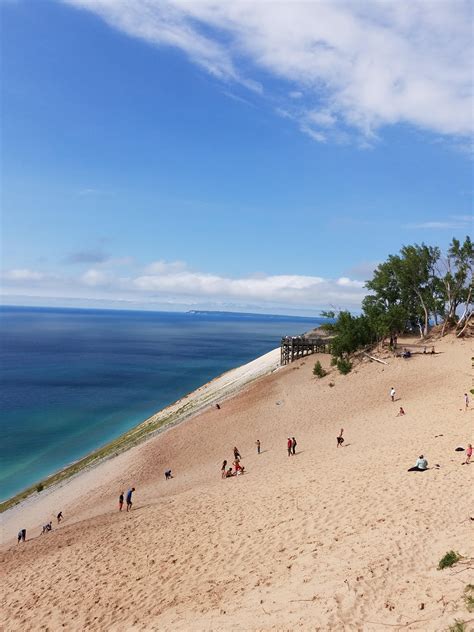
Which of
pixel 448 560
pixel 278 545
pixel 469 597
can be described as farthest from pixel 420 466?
pixel 469 597

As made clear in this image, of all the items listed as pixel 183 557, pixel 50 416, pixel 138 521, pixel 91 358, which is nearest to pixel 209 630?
pixel 183 557

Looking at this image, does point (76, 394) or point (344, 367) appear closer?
point (344, 367)

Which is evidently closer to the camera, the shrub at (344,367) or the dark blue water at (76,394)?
the dark blue water at (76,394)

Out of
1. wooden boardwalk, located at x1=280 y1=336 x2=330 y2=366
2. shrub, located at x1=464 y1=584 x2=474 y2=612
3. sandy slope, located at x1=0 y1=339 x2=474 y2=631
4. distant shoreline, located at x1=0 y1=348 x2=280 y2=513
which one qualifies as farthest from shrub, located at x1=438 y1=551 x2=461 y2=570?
wooden boardwalk, located at x1=280 y1=336 x2=330 y2=366

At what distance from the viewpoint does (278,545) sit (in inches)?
496

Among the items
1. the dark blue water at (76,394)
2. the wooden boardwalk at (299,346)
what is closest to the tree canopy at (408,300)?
the wooden boardwalk at (299,346)

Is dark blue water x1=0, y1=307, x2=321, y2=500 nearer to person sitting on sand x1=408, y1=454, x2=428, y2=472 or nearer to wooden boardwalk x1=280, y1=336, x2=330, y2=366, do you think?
wooden boardwalk x1=280, y1=336, x2=330, y2=366

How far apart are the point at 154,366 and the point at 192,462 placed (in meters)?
64.3

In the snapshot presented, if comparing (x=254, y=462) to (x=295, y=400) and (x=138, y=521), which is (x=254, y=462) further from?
(x=295, y=400)

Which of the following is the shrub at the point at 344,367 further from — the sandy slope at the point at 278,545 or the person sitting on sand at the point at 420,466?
the person sitting on sand at the point at 420,466

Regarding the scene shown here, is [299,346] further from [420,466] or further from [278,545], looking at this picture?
[278,545]

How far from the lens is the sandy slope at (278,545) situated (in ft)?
30.2

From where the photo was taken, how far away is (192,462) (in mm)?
29266

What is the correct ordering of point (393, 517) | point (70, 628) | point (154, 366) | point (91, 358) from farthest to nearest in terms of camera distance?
point (91, 358) → point (154, 366) → point (393, 517) → point (70, 628)
